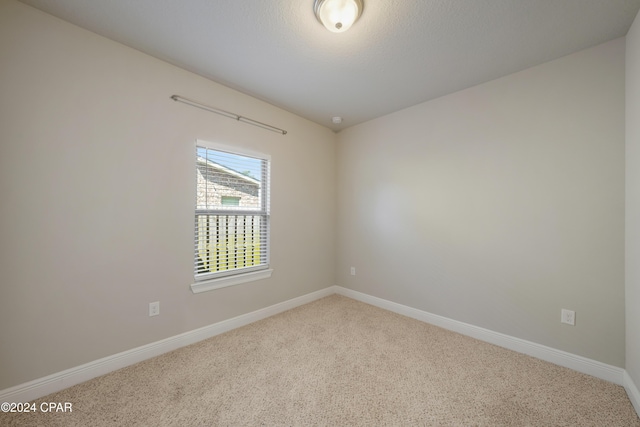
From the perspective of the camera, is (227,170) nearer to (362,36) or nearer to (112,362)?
(362,36)

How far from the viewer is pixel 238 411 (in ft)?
4.81

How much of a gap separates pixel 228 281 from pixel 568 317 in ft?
9.84

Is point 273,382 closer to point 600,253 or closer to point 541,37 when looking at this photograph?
point 600,253

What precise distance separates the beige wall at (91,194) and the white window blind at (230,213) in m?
0.12

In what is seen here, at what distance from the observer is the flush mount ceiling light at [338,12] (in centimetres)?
144

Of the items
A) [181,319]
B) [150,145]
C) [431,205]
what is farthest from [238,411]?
[431,205]

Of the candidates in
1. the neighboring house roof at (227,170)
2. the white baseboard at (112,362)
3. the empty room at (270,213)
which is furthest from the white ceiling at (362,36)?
the white baseboard at (112,362)

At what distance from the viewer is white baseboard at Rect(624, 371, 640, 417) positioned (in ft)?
4.83

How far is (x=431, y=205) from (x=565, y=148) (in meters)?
1.14

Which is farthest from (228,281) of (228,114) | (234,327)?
(228,114)

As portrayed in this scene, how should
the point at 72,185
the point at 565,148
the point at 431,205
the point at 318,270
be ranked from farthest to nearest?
the point at 318,270
the point at 431,205
the point at 565,148
the point at 72,185

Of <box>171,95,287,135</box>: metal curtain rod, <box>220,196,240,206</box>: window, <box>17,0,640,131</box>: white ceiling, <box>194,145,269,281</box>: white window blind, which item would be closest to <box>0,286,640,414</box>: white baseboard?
<box>194,145,269,281</box>: white window blind

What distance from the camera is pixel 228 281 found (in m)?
2.50

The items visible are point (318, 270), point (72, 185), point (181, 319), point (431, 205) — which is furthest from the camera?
point (318, 270)
